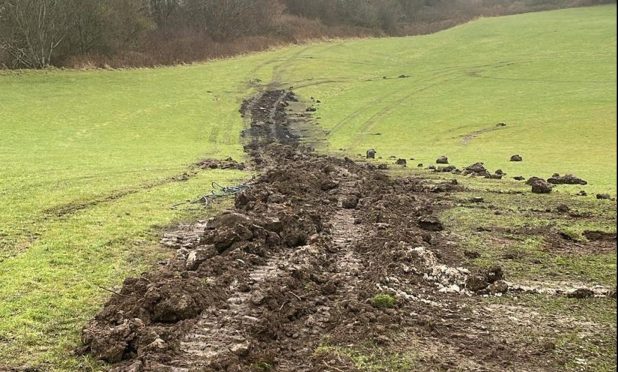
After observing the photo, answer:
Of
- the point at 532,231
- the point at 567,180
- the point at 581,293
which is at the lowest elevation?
the point at 567,180

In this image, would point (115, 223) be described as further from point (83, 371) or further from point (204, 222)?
point (83, 371)

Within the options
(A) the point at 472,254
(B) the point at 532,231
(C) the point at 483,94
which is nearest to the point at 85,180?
(A) the point at 472,254

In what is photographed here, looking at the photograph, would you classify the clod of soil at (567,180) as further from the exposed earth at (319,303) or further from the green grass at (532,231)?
the exposed earth at (319,303)

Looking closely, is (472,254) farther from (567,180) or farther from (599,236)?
(567,180)

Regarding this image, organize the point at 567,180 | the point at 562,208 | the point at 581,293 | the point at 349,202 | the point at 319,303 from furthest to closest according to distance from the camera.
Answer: the point at 567,180, the point at 349,202, the point at 562,208, the point at 581,293, the point at 319,303

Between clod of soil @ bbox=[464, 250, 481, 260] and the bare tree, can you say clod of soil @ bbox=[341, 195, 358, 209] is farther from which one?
the bare tree

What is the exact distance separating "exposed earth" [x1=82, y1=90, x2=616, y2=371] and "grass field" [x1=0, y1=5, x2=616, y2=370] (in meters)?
0.94

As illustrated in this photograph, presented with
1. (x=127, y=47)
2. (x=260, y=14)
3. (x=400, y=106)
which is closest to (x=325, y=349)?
(x=400, y=106)

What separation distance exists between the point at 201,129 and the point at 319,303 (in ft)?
95.8

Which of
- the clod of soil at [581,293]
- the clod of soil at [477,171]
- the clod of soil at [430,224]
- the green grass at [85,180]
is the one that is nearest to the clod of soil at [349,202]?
the clod of soil at [430,224]

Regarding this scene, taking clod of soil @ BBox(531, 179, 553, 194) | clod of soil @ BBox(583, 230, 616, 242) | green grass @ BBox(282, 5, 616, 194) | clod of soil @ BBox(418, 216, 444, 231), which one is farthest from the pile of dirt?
clod of soil @ BBox(583, 230, 616, 242)

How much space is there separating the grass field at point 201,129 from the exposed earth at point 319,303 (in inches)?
37.2

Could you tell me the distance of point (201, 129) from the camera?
3659cm

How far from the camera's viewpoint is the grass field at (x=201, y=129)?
1044cm
